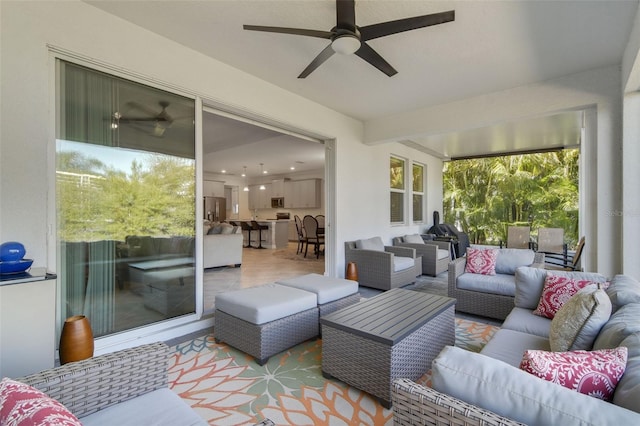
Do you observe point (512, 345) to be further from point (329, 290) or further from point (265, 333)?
point (265, 333)

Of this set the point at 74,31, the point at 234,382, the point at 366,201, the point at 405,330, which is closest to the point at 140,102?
the point at 74,31

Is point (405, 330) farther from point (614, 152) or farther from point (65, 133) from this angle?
point (614, 152)

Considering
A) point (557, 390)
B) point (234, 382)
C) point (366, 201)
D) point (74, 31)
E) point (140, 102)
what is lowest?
point (234, 382)

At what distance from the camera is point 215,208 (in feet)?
38.1

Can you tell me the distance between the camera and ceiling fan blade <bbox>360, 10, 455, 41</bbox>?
2.13 m

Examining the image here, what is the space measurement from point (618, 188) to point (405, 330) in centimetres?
338

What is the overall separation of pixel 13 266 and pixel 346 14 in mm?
2762

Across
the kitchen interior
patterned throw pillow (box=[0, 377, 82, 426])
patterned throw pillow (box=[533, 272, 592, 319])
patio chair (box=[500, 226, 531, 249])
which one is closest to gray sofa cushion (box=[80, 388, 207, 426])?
Answer: patterned throw pillow (box=[0, 377, 82, 426])

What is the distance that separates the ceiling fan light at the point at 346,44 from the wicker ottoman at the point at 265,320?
2.15 m

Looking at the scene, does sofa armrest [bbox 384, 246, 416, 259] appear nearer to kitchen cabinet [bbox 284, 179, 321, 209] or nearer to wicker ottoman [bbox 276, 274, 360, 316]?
wicker ottoman [bbox 276, 274, 360, 316]

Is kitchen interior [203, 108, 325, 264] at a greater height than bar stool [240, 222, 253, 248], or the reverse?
kitchen interior [203, 108, 325, 264]

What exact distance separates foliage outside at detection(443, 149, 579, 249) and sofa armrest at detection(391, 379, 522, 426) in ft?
28.6

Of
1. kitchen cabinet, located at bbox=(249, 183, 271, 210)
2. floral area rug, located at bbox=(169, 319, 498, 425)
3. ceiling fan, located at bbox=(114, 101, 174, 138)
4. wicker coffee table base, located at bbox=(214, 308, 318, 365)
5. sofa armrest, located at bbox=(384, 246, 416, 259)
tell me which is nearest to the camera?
floral area rug, located at bbox=(169, 319, 498, 425)

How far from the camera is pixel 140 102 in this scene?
2783 mm
